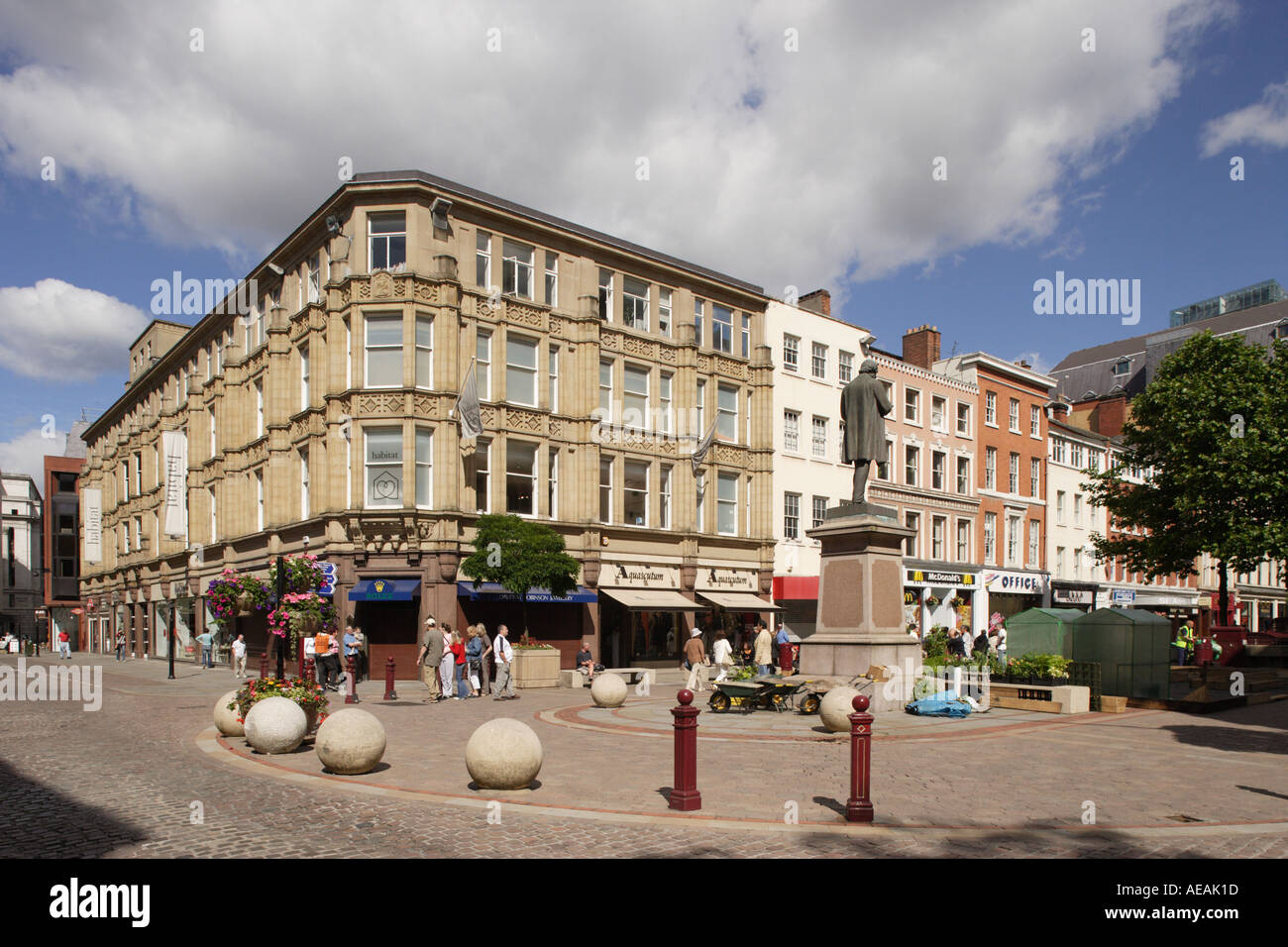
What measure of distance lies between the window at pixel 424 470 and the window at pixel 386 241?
5855 millimetres

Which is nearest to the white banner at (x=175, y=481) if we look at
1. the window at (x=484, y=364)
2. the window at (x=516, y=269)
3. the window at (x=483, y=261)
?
the window at (x=484, y=364)

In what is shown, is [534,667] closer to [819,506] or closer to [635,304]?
[635,304]

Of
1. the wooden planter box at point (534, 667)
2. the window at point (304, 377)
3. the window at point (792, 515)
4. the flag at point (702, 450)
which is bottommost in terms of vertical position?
the wooden planter box at point (534, 667)

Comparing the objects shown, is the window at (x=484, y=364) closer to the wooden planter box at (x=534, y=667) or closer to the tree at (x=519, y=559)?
the tree at (x=519, y=559)

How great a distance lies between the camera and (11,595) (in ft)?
346

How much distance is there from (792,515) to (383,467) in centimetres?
1879

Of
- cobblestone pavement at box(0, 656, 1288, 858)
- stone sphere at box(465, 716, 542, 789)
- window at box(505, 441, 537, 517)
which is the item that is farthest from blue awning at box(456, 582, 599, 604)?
stone sphere at box(465, 716, 542, 789)

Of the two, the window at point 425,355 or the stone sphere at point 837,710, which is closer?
the stone sphere at point 837,710

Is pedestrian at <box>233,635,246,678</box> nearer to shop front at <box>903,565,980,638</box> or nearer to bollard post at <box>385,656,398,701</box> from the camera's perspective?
bollard post at <box>385,656,398,701</box>

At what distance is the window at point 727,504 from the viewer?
40.4 metres

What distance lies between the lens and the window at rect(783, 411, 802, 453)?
4266cm

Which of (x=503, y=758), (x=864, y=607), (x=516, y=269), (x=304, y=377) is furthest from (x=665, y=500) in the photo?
(x=503, y=758)
